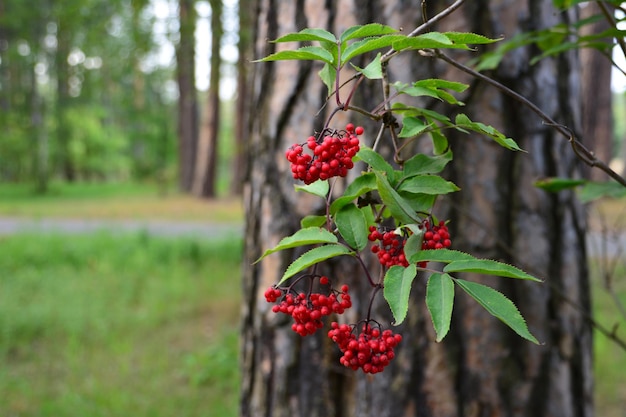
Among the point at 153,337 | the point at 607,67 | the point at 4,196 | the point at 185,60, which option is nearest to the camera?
the point at 153,337

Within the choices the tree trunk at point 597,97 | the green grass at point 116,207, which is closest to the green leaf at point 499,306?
the tree trunk at point 597,97

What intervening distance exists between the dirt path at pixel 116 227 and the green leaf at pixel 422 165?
731 centimetres

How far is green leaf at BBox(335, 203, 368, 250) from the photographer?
68 cm

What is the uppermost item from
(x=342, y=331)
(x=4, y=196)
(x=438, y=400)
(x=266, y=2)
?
(x=266, y=2)

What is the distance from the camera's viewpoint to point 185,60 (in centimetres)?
777

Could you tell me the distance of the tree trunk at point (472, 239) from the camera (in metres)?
1.64

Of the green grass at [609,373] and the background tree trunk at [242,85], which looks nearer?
the green grass at [609,373]

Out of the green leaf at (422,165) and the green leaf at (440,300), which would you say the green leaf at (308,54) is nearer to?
the green leaf at (422,165)

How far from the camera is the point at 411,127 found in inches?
30.7

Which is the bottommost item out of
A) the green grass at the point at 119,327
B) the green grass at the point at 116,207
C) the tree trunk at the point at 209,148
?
the green grass at the point at 116,207

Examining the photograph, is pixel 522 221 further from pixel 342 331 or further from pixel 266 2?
pixel 342 331

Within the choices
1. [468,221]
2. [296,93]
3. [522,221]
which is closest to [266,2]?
[296,93]

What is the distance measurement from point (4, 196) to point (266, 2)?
52.2ft

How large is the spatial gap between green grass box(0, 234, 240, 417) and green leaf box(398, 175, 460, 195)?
9.57 ft
